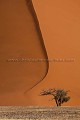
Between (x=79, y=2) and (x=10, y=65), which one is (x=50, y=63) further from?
(x=79, y=2)

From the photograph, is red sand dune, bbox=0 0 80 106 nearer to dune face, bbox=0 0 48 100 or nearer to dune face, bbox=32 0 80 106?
dune face, bbox=32 0 80 106

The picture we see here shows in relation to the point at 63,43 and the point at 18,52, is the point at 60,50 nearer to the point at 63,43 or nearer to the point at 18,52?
the point at 63,43

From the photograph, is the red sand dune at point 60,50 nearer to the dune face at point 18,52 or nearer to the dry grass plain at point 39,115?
the dune face at point 18,52

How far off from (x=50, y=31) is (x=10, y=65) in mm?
1837

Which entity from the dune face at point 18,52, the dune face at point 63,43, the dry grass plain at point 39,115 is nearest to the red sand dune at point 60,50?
the dune face at point 63,43

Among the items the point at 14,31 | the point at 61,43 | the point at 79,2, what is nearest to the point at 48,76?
the point at 61,43

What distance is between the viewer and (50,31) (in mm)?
11625

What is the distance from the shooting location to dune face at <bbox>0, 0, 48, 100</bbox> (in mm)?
11602

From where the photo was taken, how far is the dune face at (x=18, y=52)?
457 inches

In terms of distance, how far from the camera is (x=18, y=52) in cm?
1180

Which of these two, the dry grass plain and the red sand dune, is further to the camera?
the red sand dune

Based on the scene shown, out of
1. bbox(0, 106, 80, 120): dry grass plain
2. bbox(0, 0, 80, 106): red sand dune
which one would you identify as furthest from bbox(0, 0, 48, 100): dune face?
bbox(0, 106, 80, 120): dry grass plain

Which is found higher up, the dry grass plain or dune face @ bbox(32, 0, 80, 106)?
the dry grass plain

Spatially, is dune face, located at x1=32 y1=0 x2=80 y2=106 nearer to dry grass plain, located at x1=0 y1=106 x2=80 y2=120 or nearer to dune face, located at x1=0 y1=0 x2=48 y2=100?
dune face, located at x1=0 y1=0 x2=48 y2=100
